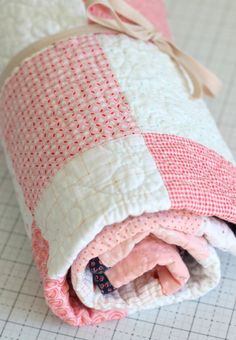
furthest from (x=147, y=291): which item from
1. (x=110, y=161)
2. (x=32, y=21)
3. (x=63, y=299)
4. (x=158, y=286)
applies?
(x=32, y=21)

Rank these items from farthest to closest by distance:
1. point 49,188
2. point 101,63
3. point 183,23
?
1. point 183,23
2. point 101,63
3. point 49,188

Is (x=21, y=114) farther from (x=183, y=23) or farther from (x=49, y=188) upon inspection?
(x=183, y=23)

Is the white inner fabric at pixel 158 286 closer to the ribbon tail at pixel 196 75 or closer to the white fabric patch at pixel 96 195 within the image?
the white fabric patch at pixel 96 195

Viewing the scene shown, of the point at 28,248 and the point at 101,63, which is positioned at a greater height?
the point at 101,63

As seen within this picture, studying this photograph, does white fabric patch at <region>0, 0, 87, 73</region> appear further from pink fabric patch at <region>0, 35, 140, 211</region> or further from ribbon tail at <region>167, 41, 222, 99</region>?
ribbon tail at <region>167, 41, 222, 99</region>

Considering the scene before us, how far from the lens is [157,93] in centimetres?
137

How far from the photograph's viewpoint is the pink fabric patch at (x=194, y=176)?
1206mm

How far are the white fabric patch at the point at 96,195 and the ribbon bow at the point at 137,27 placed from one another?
29 cm

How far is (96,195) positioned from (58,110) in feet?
0.68

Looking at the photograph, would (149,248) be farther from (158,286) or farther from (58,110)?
(58,110)

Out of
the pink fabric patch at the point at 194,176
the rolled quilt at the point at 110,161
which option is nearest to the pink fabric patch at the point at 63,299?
the rolled quilt at the point at 110,161

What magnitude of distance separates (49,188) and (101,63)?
0.26 m

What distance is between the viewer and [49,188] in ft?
4.16

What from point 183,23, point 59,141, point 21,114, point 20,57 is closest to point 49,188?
point 59,141
